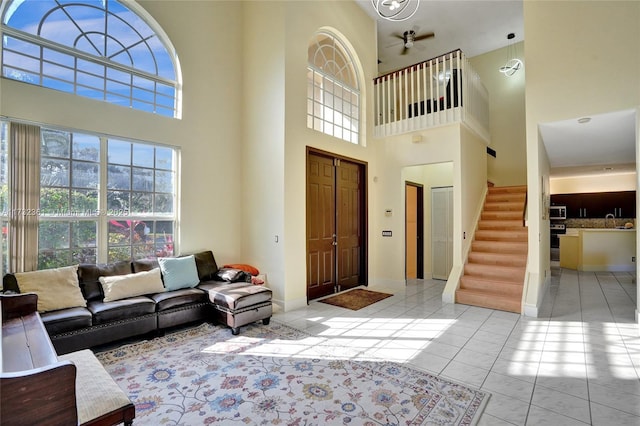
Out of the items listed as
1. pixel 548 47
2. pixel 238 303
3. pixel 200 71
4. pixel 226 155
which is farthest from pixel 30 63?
pixel 548 47

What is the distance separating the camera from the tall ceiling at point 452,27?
264 inches

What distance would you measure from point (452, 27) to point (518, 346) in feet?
23.6

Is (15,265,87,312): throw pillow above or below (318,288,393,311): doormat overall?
above

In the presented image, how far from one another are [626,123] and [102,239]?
737cm

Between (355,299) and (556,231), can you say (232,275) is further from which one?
(556,231)

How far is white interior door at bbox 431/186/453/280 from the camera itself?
276 inches

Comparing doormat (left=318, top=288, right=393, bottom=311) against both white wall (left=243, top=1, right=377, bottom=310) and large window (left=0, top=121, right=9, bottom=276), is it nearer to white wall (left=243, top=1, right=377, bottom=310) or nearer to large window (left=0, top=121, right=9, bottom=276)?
white wall (left=243, top=1, right=377, bottom=310)

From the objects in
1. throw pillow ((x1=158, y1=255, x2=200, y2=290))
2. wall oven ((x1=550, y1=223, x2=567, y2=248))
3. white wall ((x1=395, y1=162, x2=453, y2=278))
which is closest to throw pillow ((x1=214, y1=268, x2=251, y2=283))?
throw pillow ((x1=158, y1=255, x2=200, y2=290))

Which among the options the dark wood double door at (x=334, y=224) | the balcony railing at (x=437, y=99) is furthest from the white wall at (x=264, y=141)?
the balcony railing at (x=437, y=99)

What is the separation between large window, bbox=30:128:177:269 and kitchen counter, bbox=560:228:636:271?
9.82 m

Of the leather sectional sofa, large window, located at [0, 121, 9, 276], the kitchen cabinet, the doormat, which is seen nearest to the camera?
the leather sectional sofa

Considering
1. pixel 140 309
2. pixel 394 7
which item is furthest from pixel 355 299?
pixel 394 7

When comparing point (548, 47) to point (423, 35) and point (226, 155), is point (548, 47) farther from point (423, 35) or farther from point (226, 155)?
point (226, 155)

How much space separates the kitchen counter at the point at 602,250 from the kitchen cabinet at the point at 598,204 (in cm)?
195
